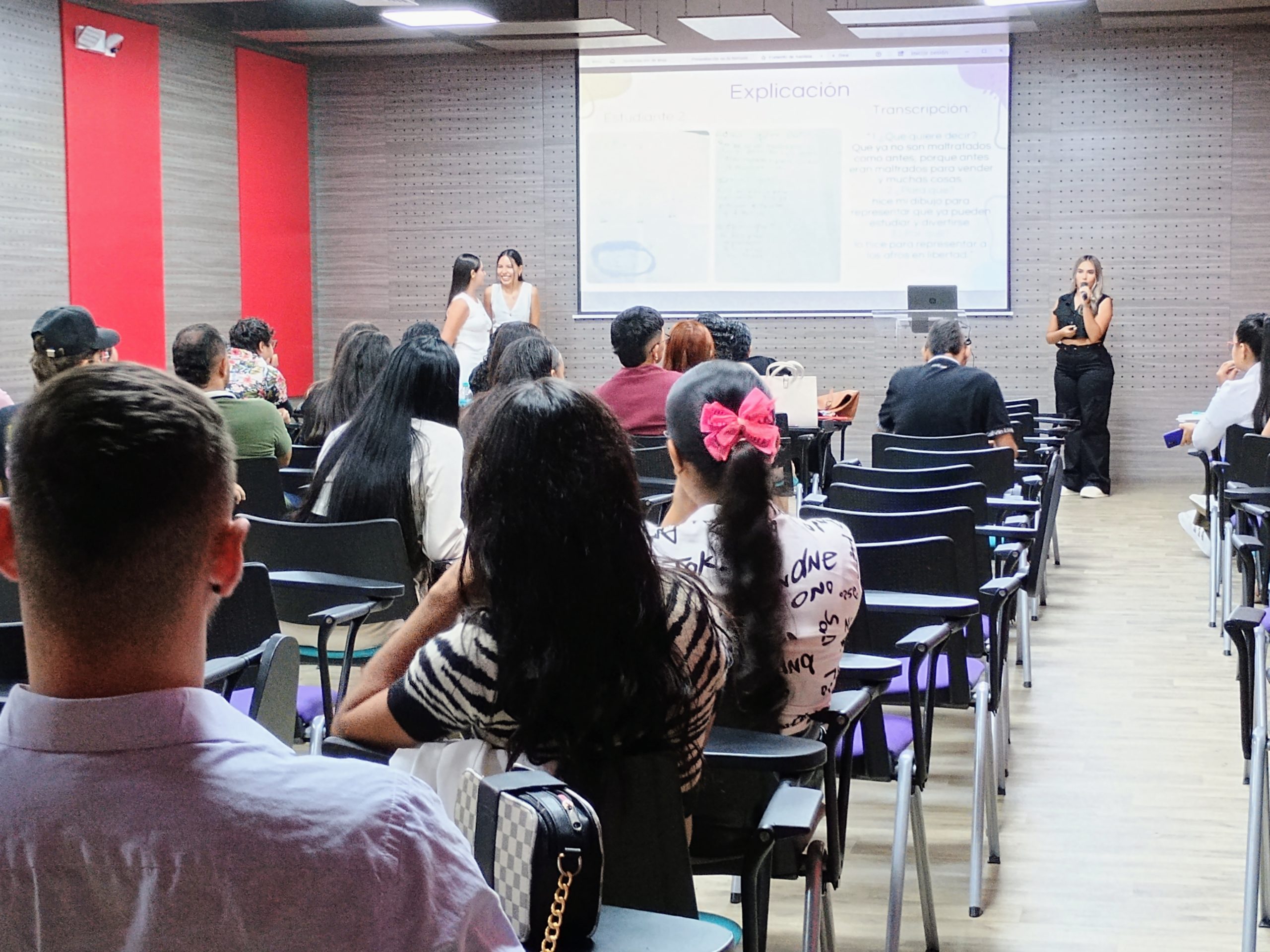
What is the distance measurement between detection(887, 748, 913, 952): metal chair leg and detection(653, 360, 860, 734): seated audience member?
1.31 ft

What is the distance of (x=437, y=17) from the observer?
31.4ft

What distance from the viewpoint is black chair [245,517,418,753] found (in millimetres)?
3238

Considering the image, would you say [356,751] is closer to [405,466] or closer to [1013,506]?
[405,466]

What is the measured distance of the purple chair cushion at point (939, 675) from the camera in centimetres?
324

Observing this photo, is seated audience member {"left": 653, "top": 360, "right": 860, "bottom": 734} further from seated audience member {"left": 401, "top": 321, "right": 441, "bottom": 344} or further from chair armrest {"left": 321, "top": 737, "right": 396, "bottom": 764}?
seated audience member {"left": 401, "top": 321, "right": 441, "bottom": 344}

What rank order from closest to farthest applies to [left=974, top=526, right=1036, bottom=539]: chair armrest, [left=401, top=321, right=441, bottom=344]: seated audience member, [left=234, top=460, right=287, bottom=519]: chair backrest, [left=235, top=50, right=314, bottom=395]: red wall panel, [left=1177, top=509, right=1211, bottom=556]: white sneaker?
[left=974, top=526, right=1036, bottom=539]: chair armrest → [left=401, top=321, right=441, bottom=344]: seated audience member → [left=234, top=460, right=287, bottom=519]: chair backrest → [left=1177, top=509, right=1211, bottom=556]: white sneaker → [left=235, top=50, right=314, bottom=395]: red wall panel

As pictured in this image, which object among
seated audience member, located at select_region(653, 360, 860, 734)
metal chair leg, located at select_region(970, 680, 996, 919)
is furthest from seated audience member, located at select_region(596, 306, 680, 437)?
seated audience member, located at select_region(653, 360, 860, 734)

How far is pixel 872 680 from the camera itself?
247 centimetres

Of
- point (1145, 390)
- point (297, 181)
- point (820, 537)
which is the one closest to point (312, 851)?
point (820, 537)

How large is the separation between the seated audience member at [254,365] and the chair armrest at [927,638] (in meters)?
4.86

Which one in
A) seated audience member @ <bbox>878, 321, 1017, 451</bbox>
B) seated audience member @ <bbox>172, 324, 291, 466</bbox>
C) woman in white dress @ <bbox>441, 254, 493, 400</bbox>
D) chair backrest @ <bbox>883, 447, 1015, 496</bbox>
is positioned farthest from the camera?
woman in white dress @ <bbox>441, 254, 493, 400</bbox>

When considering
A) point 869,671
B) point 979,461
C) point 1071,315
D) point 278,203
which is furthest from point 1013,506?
point 278,203

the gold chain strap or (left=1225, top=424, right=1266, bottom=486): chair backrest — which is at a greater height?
the gold chain strap

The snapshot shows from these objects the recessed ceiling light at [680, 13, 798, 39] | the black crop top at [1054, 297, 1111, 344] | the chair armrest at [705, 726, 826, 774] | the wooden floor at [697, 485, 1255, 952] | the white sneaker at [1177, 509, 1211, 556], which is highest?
the recessed ceiling light at [680, 13, 798, 39]
